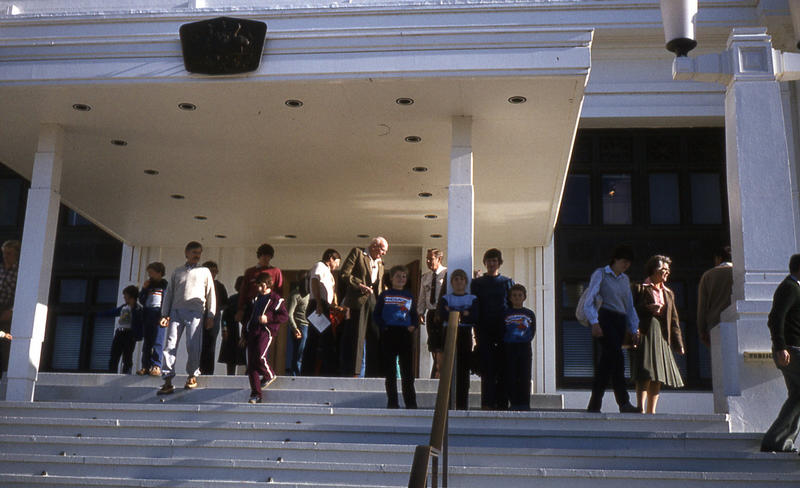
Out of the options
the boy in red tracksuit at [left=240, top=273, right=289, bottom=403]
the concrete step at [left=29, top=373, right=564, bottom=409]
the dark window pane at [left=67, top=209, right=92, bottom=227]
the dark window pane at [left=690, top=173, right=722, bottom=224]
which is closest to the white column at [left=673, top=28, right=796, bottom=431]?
the concrete step at [left=29, top=373, right=564, bottom=409]

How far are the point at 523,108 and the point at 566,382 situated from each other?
817 cm

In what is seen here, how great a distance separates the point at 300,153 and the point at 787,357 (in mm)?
7418

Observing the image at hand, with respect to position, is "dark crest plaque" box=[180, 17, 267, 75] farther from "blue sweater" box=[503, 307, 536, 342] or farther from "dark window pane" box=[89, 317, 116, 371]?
"dark window pane" box=[89, 317, 116, 371]

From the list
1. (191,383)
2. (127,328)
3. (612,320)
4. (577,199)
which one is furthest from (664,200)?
(191,383)

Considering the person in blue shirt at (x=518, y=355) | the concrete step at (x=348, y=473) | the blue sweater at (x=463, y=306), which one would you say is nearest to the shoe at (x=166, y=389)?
the concrete step at (x=348, y=473)

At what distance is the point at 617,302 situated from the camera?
31.8ft

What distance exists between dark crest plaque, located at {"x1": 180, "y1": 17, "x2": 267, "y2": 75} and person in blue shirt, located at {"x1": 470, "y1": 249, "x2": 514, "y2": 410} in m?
3.55

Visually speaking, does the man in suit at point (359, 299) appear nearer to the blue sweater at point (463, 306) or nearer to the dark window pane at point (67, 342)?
the blue sweater at point (463, 306)

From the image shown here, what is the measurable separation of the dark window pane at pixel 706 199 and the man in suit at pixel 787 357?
11.2 m

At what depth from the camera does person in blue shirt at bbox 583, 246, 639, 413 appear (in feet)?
31.0

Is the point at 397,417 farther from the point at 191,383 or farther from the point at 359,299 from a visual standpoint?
the point at 359,299

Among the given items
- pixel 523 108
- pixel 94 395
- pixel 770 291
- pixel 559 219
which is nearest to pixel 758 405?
pixel 770 291

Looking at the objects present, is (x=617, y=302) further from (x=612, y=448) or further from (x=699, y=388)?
(x=699, y=388)

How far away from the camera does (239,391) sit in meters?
10.6
